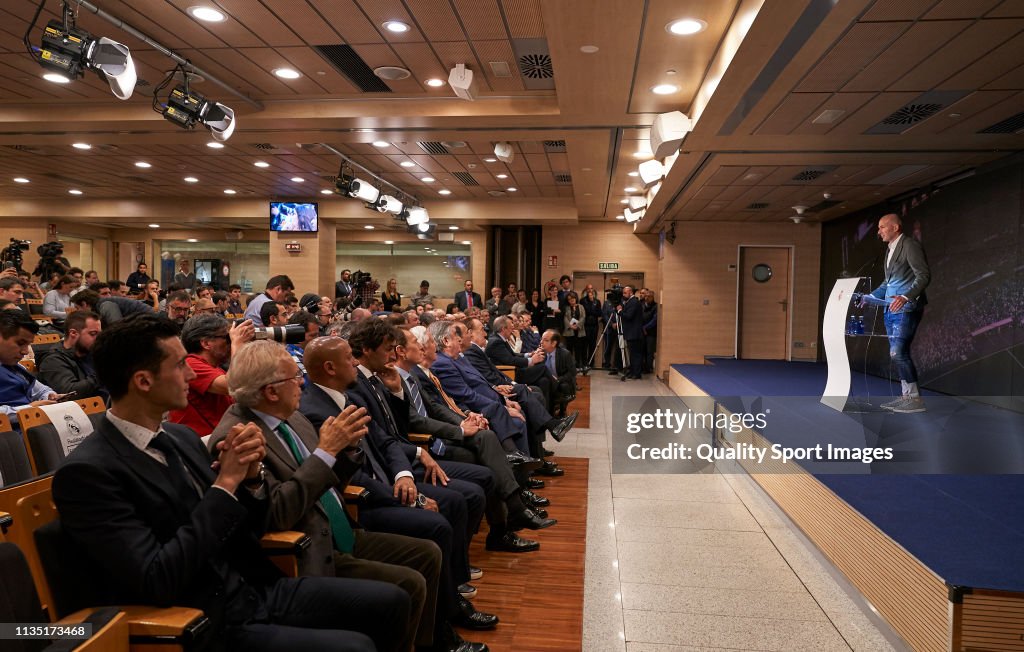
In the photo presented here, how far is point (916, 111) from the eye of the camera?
5.25 meters

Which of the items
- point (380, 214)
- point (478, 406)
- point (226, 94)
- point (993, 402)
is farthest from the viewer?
point (380, 214)

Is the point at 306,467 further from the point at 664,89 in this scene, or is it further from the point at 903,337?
the point at 903,337

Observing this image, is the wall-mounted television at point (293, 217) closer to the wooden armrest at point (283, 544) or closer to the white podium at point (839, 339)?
the white podium at point (839, 339)

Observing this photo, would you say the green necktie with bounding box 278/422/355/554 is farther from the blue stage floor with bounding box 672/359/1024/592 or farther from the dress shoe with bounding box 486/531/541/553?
the blue stage floor with bounding box 672/359/1024/592

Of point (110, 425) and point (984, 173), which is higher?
point (984, 173)

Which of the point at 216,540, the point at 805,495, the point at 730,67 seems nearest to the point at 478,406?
the point at 805,495

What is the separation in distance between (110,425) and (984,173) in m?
8.09

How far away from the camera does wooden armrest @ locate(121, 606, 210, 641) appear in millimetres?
1548

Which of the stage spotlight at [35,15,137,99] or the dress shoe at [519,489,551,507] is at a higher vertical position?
the stage spotlight at [35,15,137,99]

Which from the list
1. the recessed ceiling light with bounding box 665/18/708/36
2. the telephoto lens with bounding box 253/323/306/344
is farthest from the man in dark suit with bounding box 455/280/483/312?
the telephoto lens with bounding box 253/323/306/344

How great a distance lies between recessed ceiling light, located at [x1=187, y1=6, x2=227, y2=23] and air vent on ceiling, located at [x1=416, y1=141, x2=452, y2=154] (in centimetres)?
340

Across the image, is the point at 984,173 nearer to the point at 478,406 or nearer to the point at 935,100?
the point at 935,100

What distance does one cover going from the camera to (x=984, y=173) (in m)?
7.04

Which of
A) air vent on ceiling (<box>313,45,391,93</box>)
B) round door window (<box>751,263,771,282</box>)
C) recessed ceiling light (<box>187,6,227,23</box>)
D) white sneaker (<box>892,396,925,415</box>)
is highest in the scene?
air vent on ceiling (<box>313,45,391,93</box>)
